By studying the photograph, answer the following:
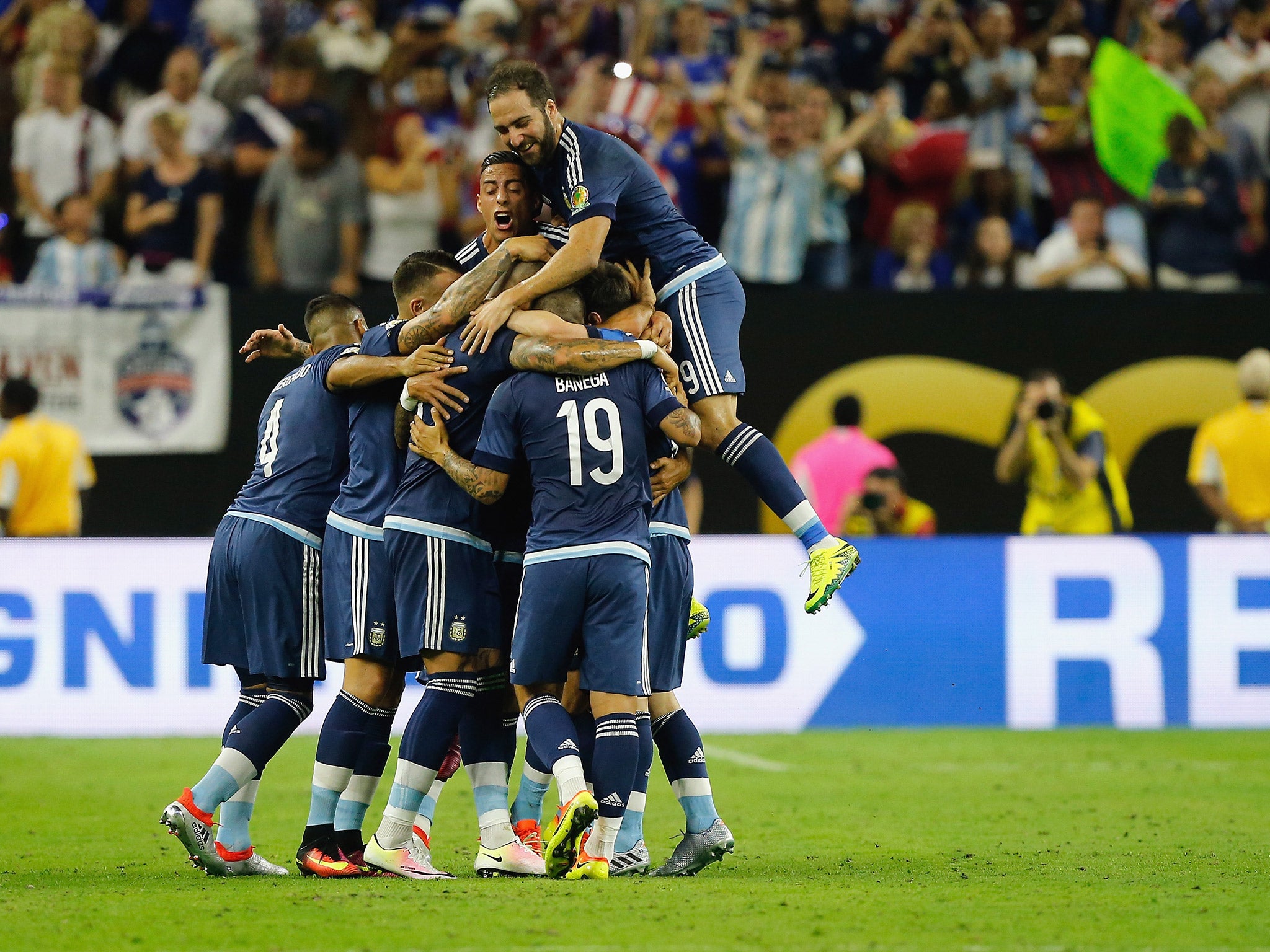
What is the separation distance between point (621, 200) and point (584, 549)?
1656 millimetres

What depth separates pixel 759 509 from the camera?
13492mm

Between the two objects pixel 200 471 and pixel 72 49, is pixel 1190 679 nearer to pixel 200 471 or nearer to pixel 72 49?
pixel 200 471

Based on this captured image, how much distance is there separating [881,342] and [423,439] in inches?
287

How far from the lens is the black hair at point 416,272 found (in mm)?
7219

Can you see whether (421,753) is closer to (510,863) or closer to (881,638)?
(510,863)

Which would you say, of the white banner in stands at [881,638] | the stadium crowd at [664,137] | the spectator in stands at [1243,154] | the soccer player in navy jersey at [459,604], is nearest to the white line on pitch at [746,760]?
the white banner in stands at [881,638]

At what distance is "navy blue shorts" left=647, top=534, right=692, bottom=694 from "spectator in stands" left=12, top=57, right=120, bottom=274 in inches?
337

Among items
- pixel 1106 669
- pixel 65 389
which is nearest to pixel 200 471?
pixel 65 389

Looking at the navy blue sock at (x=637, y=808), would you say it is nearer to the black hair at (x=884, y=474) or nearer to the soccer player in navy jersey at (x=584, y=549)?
the soccer player in navy jersey at (x=584, y=549)

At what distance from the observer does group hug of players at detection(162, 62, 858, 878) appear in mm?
6520

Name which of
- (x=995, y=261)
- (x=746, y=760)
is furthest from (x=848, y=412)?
(x=746, y=760)

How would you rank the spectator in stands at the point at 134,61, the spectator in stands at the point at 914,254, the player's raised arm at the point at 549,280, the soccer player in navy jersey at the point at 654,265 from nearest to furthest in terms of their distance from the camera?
1. the player's raised arm at the point at 549,280
2. the soccer player in navy jersey at the point at 654,265
3. the spectator in stands at the point at 914,254
4. the spectator in stands at the point at 134,61

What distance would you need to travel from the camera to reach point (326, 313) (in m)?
7.42

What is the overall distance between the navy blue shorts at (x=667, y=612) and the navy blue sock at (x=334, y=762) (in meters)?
1.17
